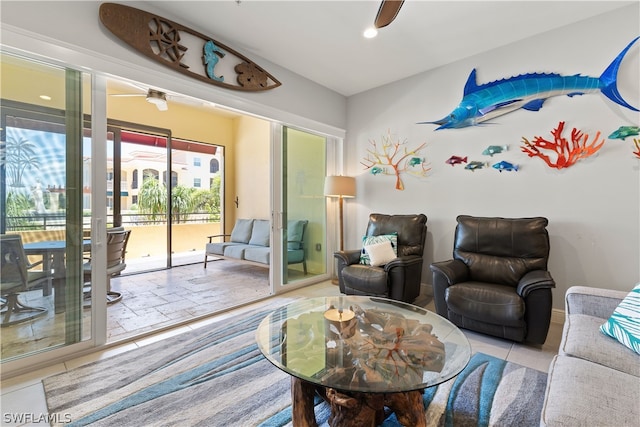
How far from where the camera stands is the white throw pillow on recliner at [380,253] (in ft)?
10.9

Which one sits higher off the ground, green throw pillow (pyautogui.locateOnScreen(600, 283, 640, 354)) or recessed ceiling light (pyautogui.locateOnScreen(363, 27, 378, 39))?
recessed ceiling light (pyautogui.locateOnScreen(363, 27, 378, 39))

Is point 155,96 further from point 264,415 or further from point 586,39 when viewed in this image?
point 586,39

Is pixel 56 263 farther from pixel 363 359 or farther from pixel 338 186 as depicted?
pixel 338 186

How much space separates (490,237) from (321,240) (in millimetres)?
2384

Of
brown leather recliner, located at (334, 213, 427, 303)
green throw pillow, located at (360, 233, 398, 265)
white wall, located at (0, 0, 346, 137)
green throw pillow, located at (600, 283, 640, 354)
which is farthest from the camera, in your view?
green throw pillow, located at (360, 233, 398, 265)

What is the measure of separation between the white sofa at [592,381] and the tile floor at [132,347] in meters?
0.60

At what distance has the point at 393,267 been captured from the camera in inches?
122

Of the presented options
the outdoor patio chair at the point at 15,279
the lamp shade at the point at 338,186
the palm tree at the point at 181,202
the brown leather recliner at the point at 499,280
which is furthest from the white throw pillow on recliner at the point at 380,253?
the palm tree at the point at 181,202

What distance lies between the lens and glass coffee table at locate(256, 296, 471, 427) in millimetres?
1248

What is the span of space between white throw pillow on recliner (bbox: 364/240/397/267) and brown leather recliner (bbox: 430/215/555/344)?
639 millimetres

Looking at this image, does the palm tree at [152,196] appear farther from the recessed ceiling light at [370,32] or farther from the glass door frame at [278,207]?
the recessed ceiling light at [370,32]

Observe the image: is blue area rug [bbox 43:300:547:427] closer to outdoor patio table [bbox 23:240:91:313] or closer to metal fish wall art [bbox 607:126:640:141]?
outdoor patio table [bbox 23:240:91:313]

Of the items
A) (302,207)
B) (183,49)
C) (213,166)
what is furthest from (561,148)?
(213,166)

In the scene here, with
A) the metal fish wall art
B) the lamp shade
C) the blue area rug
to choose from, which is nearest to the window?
the lamp shade
